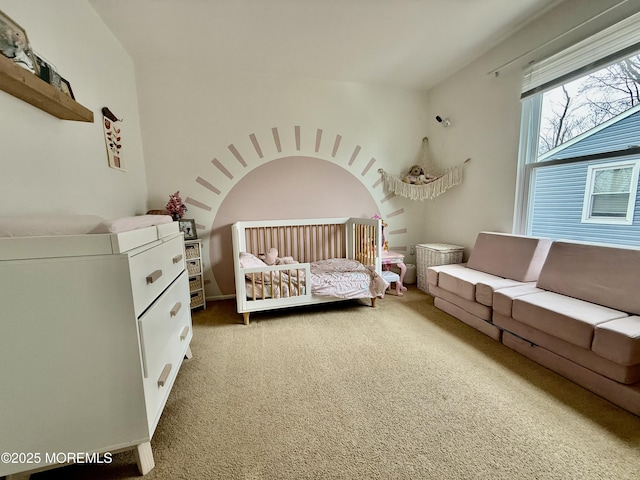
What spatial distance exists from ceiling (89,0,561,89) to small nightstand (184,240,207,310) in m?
1.80

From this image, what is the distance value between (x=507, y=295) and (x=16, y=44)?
2.98 metres

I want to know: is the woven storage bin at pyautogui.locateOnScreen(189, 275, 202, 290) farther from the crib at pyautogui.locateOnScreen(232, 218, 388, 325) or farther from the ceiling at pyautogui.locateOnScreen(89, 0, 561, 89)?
the ceiling at pyautogui.locateOnScreen(89, 0, 561, 89)

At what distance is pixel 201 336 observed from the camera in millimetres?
2043

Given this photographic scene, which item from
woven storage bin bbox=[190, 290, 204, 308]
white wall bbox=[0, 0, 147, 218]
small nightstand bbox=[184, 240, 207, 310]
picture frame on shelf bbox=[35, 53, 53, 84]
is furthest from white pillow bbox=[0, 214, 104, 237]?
woven storage bin bbox=[190, 290, 204, 308]

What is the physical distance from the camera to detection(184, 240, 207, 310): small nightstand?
2.49 metres

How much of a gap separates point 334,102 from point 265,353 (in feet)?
9.22

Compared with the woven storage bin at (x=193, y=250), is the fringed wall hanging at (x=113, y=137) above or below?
A: above

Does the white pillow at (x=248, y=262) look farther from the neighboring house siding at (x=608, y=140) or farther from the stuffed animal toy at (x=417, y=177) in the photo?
the neighboring house siding at (x=608, y=140)

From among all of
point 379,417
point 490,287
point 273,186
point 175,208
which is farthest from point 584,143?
point 175,208

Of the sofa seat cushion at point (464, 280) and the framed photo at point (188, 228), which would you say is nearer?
the sofa seat cushion at point (464, 280)

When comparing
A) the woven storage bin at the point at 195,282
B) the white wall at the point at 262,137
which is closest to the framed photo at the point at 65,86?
the white wall at the point at 262,137

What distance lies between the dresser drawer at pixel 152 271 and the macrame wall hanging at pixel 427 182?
2645 mm

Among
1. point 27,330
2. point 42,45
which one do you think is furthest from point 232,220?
point 27,330

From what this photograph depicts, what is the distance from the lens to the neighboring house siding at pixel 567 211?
5.69ft
